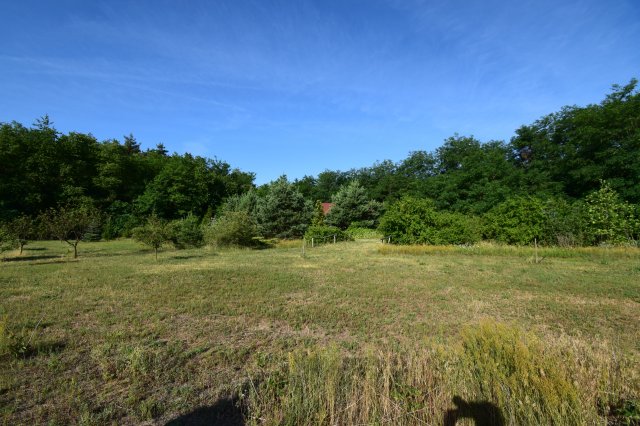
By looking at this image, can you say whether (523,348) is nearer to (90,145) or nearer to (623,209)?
(623,209)

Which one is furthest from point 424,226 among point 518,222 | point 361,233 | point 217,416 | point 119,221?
point 119,221

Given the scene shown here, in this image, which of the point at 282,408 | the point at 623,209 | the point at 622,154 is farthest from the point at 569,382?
the point at 622,154

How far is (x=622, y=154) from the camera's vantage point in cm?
2431

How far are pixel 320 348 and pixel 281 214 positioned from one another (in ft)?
97.0

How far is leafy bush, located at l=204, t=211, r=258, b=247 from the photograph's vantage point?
24625 mm

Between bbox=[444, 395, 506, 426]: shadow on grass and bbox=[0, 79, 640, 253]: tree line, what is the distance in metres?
18.5

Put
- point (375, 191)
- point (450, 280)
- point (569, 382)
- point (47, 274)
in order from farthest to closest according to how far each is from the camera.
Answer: point (375, 191)
point (47, 274)
point (450, 280)
point (569, 382)

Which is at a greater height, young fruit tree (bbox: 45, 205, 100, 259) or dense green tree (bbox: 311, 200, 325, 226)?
dense green tree (bbox: 311, 200, 325, 226)

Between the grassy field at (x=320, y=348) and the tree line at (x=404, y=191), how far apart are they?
9370 mm

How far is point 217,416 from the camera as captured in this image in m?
3.32

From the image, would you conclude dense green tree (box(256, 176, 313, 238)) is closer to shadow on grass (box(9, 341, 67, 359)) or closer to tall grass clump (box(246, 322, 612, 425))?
shadow on grass (box(9, 341, 67, 359))

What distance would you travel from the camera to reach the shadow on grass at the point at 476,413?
2.91 metres

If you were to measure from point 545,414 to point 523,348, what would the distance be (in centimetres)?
76

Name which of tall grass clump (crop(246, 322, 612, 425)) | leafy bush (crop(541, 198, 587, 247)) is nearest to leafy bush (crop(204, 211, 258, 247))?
leafy bush (crop(541, 198, 587, 247))
